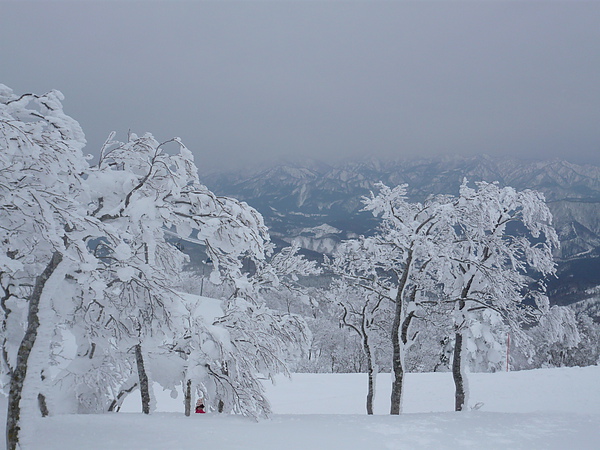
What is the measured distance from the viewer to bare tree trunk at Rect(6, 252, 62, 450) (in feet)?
16.6

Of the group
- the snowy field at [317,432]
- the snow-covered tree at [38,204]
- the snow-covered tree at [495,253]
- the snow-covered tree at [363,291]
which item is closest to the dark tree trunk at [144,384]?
the snowy field at [317,432]

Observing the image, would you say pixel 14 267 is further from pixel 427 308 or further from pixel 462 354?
pixel 462 354

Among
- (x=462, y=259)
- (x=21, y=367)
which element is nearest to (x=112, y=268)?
→ (x=21, y=367)

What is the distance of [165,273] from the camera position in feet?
26.7

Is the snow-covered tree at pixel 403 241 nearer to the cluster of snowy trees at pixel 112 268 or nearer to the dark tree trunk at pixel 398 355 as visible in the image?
the dark tree trunk at pixel 398 355

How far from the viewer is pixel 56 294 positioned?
608 cm

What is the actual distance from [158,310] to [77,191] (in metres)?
2.57

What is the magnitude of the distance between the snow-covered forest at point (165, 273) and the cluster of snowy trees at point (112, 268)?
0.09 ft

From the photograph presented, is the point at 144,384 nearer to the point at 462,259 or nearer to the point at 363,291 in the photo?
the point at 363,291

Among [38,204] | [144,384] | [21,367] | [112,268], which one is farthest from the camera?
[144,384]

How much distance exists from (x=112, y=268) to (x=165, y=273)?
5.58 feet

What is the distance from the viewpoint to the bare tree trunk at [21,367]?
5047 millimetres

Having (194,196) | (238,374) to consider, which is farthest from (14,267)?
(238,374)

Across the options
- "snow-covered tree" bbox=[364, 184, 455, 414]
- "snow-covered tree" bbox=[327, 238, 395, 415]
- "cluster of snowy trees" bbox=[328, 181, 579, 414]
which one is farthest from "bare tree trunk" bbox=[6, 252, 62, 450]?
"snow-covered tree" bbox=[364, 184, 455, 414]
